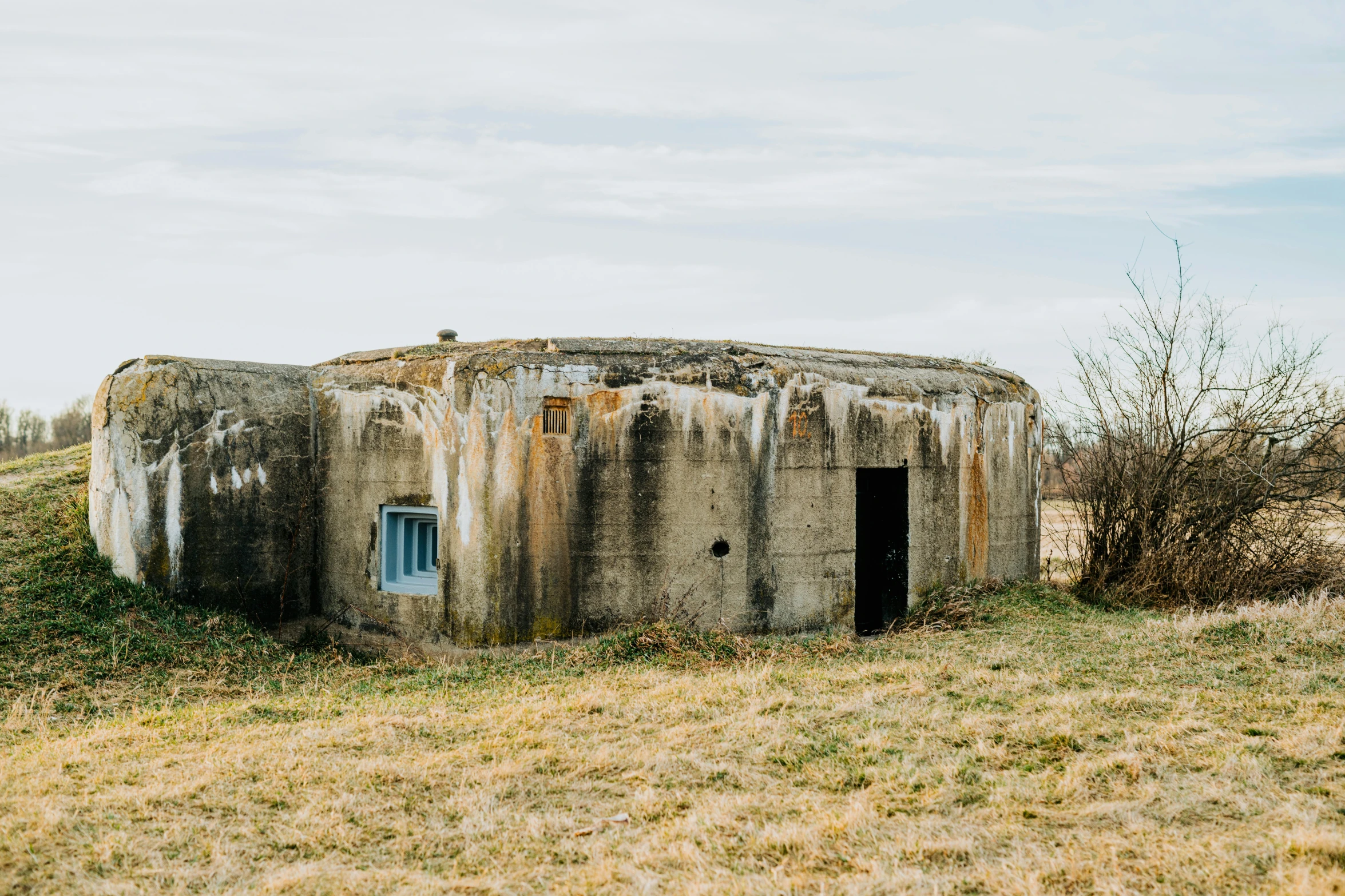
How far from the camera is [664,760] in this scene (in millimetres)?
5234

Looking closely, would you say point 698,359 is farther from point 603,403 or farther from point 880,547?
point 880,547

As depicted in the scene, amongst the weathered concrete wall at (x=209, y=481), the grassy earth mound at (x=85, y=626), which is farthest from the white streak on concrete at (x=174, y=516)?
the grassy earth mound at (x=85, y=626)

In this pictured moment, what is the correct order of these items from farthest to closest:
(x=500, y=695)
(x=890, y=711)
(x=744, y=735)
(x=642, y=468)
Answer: (x=642, y=468), (x=500, y=695), (x=890, y=711), (x=744, y=735)

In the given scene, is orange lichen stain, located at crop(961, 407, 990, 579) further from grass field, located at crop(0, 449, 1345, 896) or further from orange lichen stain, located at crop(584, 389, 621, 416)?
orange lichen stain, located at crop(584, 389, 621, 416)

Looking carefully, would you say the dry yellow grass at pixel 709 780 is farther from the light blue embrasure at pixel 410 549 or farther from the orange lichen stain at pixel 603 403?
the orange lichen stain at pixel 603 403

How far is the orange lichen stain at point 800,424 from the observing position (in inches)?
331

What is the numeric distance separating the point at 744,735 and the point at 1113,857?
2.15 m

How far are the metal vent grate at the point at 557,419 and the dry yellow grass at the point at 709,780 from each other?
184 centimetres

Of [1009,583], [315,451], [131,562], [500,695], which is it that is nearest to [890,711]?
[500,695]

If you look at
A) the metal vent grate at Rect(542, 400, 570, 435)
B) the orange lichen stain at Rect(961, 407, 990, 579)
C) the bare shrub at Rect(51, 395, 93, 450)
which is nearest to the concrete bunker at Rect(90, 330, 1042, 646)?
the metal vent grate at Rect(542, 400, 570, 435)

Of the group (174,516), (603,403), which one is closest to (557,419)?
(603,403)

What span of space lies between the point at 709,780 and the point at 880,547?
4953 millimetres

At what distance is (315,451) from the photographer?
893 centimetres

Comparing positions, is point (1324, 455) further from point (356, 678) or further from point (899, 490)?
point (356, 678)
